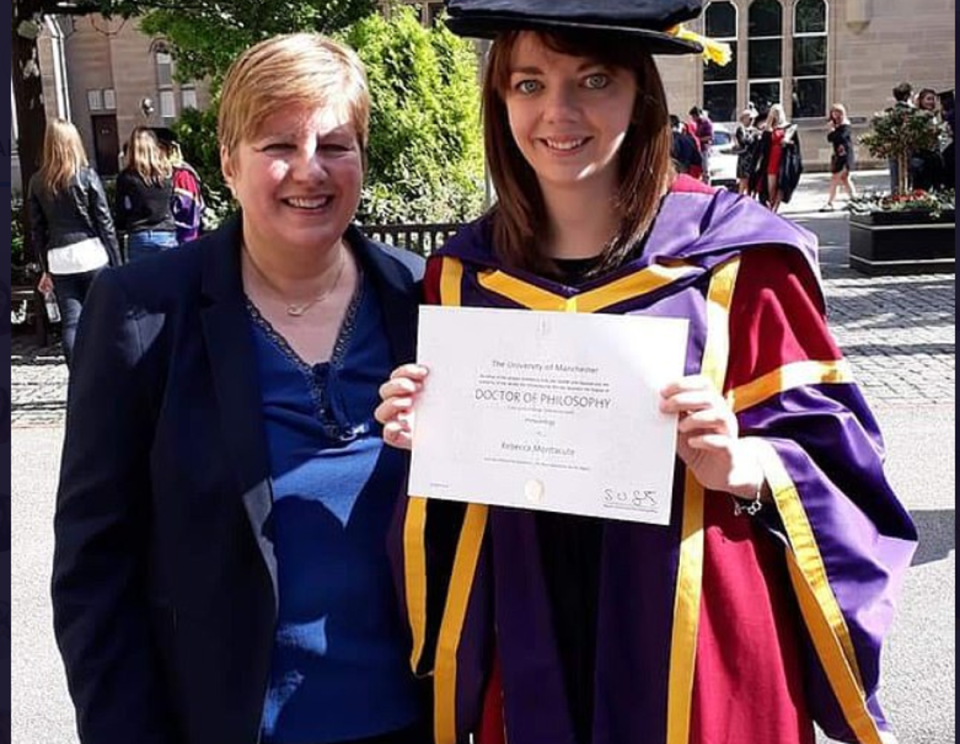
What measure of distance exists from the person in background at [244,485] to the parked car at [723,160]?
16705 mm

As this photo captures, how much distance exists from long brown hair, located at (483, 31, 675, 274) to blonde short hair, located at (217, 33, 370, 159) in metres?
0.26

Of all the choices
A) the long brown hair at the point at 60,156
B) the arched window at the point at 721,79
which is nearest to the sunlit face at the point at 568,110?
the long brown hair at the point at 60,156

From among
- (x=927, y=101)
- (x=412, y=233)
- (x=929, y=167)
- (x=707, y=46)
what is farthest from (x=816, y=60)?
(x=707, y=46)

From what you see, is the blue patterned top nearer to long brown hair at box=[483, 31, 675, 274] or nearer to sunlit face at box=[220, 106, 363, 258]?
sunlit face at box=[220, 106, 363, 258]

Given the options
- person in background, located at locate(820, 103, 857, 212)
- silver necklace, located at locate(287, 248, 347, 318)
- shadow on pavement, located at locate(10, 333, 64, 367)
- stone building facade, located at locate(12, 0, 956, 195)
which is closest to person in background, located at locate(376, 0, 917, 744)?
silver necklace, located at locate(287, 248, 347, 318)

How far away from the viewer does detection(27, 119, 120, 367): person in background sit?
817 cm

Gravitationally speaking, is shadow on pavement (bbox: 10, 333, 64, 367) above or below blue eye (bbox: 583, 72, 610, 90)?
below

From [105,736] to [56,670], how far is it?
2685 mm

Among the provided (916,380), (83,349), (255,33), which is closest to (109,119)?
(255,33)

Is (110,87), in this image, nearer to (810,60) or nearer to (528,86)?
(810,60)

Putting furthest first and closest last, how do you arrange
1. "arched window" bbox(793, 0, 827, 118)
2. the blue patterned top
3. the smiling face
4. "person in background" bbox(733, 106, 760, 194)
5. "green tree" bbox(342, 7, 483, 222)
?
"arched window" bbox(793, 0, 827, 118), "person in background" bbox(733, 106, 760, 194), the smiling face, "green tree" bbox(342, 7, 483, 222), the blue patterned top

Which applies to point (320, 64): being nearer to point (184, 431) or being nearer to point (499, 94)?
point (499, 94)

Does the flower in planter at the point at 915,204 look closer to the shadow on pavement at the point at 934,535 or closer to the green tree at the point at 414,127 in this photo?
the green tree at the point at 414,127

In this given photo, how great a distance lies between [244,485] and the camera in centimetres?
184
